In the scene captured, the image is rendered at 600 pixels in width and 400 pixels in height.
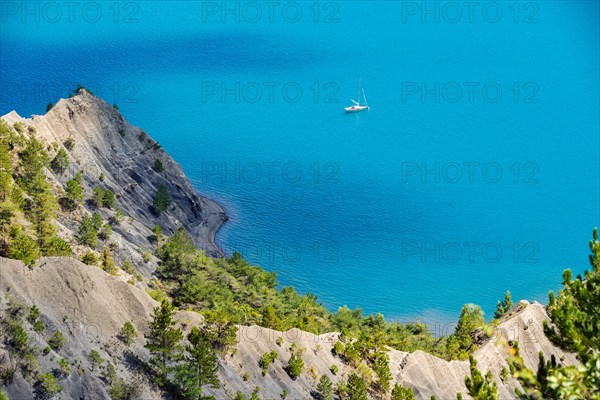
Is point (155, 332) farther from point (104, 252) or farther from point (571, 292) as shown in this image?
point (571, 292)

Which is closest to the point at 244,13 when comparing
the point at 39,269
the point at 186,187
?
the point at 186,187

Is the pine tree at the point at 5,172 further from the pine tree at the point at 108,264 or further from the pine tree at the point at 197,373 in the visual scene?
the pine tree at the point at 197,373

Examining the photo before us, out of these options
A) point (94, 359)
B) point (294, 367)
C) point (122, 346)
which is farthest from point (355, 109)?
point (94, 359)

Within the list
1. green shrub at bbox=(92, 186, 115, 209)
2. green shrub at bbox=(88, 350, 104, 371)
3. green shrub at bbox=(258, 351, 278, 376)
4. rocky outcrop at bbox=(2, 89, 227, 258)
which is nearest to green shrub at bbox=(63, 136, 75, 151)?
rocky outcrop at bbox=(2, 89, 227, 258)

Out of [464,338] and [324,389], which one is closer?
[324,389]

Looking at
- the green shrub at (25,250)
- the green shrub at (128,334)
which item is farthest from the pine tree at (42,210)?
the green shrub at (128,334)

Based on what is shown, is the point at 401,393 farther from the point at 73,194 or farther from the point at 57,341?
the point at 73,194

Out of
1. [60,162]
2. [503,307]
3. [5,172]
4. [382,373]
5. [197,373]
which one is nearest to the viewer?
[197,373]
